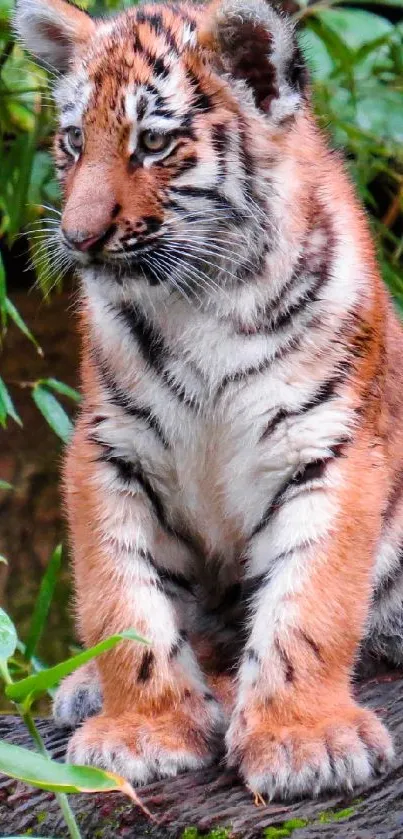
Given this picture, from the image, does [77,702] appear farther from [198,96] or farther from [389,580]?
[198,96]

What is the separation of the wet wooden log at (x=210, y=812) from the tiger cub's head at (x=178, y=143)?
1003 mm

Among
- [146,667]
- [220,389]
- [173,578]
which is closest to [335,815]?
[146,667]

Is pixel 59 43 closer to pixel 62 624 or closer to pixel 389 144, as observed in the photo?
pixel 389 144

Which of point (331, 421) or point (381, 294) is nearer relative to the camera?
point (331, 421)

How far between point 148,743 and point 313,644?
38 centimetres

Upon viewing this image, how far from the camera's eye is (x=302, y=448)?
2725mm

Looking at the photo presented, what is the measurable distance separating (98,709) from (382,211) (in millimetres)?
3108

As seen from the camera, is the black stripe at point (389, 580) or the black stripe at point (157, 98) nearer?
the black stripe at point (157, 98)

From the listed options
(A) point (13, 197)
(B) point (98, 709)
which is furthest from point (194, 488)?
(A) point (13, 197)

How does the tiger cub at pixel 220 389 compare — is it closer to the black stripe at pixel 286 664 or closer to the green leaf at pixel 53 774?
the black stripe at pixel 286 664

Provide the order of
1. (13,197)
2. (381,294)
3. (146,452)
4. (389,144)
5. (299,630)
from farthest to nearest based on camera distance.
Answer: (389,144) < (13,197) < (381,294) < (146,452) < (299,630)

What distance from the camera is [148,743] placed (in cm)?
262

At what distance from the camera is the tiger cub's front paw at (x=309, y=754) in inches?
97.2

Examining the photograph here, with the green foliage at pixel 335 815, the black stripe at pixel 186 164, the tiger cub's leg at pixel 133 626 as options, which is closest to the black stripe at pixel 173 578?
the tiger cub's leg at pixel 133 626
